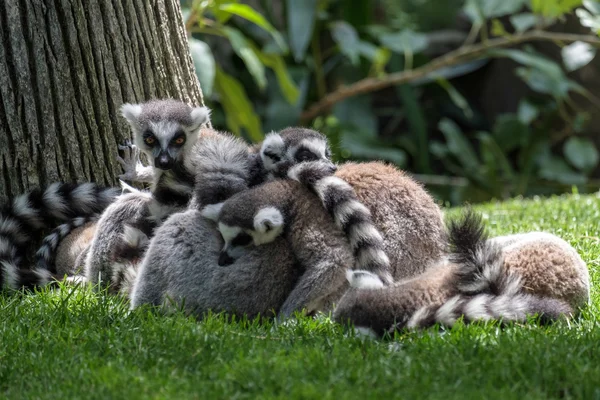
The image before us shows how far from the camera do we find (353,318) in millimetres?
3975

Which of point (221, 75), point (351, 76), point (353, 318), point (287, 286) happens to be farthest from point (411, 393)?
point (351, 76)

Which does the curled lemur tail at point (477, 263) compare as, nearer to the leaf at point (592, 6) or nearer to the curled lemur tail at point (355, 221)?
the curled lemur tail at point (355, 221)

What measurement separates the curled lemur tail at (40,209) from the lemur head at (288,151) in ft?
3.97

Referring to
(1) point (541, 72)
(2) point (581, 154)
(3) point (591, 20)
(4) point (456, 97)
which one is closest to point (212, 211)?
(3) point (591, 20)

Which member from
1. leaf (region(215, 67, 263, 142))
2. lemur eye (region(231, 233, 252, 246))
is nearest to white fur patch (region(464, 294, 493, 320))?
lemur eye (region(231, 233, 252, 246))

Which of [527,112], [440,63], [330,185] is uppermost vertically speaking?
[330,185]

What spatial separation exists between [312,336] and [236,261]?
0.79 metres

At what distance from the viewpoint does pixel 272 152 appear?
5383 mm

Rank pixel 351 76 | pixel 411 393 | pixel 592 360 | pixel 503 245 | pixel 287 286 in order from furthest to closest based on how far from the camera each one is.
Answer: pixel 351 76, pixel 503 245, pixel 287 286, pixel 592 360, pixel 411 393

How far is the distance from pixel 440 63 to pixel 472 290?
29.7 feet

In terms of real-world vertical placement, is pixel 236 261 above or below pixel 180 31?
below

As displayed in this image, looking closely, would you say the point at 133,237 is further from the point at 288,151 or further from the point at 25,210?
the point at 288,151

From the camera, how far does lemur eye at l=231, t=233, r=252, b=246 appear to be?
4.53 metres

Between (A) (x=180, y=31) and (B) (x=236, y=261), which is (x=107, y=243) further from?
(A) (x=180, y=31)
